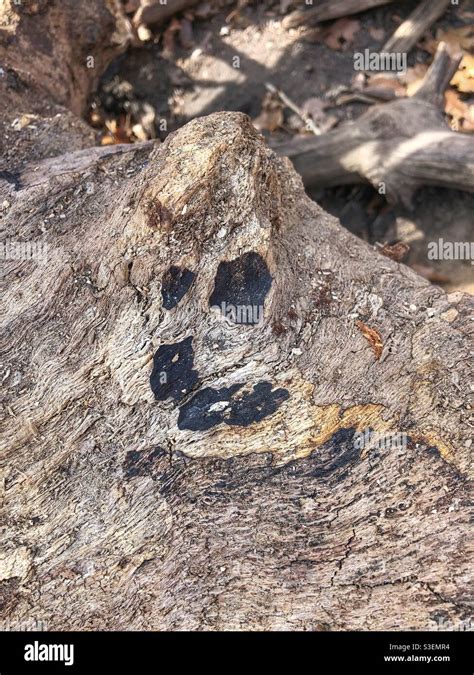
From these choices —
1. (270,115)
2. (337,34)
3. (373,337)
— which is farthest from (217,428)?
(337,34)

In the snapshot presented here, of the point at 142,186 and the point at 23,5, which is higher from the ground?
the point at 23,5

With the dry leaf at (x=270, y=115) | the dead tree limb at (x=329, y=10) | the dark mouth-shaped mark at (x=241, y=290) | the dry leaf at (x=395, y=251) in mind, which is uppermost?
the dead tree limb at (x=329, y=10)

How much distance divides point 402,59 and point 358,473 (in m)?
4.09

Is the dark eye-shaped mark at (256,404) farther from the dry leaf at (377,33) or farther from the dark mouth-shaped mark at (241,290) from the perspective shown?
the dry leaf at (377,33)

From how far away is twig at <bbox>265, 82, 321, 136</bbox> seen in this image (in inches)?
204

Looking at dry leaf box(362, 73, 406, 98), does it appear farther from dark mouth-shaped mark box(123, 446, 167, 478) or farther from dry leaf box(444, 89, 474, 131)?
dark mouth-shaped mark box(123, 446, 167, 478)

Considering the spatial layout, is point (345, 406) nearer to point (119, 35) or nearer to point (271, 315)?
point (271, 315)

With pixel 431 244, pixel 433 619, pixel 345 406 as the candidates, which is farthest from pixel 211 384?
pixel 431 244

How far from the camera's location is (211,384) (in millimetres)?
2572

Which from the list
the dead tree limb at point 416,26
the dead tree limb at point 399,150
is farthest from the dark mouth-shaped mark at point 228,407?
the dead tree limb at point 416,26

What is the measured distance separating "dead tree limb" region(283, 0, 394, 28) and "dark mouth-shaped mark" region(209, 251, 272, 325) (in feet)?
12.1

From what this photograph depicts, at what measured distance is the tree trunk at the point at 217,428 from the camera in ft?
7.94

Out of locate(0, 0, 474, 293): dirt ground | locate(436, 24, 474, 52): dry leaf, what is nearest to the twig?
locate(0, 0, 474, 293): dirt ground

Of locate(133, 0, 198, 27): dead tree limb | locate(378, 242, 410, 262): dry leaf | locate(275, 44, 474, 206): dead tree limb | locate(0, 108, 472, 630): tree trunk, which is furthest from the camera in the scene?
locate(133, 0, 198, 27): dead tree limb
